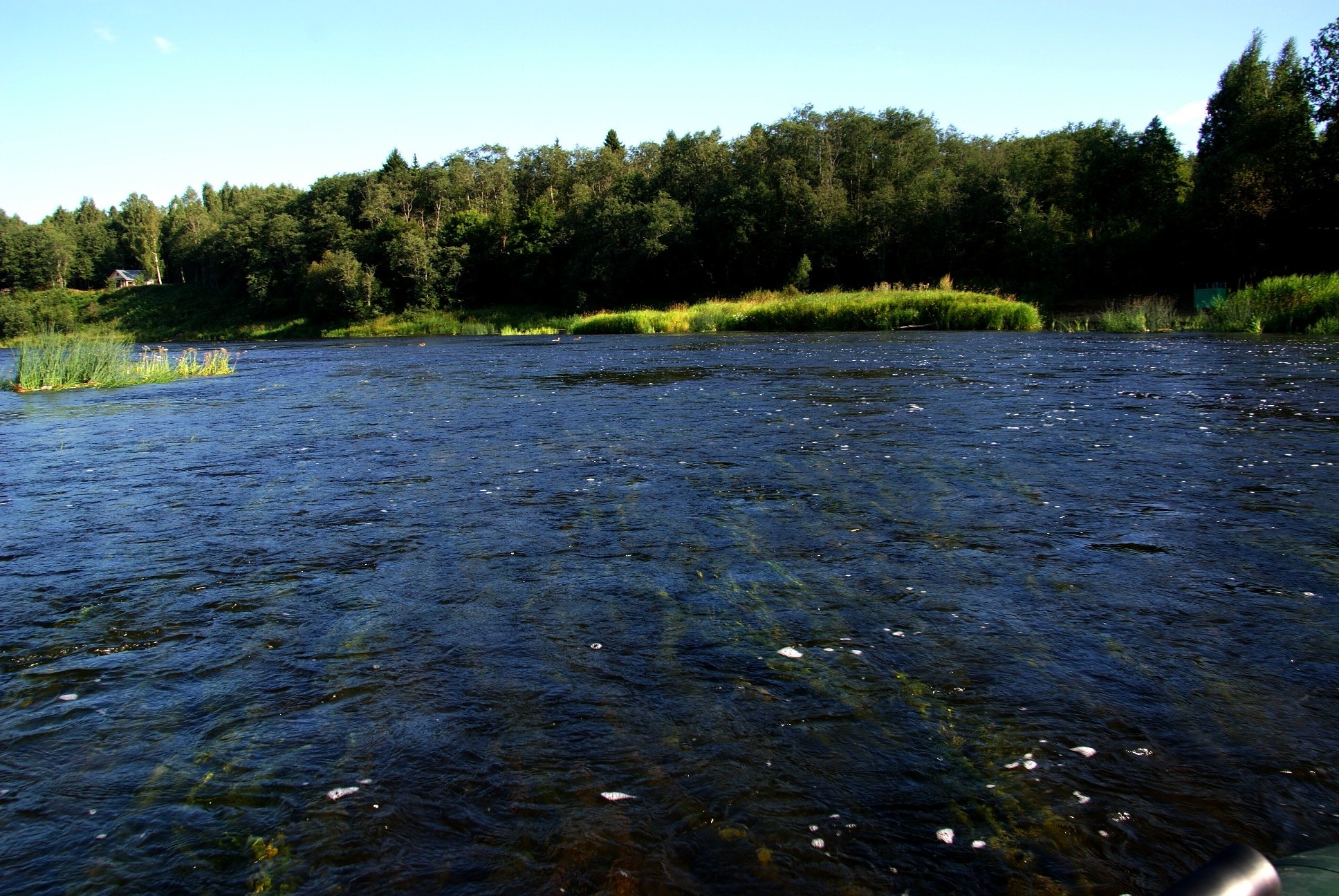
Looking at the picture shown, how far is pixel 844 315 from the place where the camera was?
163 ft

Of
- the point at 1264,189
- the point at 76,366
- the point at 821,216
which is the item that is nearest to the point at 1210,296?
the point at 1264,189

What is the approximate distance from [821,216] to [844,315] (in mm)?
29105

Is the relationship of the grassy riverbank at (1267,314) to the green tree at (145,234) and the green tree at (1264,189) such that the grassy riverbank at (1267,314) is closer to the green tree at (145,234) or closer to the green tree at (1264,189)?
the green tree at (1264,189)

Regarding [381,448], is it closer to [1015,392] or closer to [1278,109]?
[1015,392]

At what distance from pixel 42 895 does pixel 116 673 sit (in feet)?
7.50

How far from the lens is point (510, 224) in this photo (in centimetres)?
9312

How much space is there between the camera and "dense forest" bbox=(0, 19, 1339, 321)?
177 ft

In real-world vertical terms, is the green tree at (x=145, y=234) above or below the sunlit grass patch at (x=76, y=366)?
above

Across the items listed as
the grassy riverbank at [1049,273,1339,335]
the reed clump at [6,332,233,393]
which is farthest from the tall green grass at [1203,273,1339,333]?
the reed clump at [6,332,233,393]

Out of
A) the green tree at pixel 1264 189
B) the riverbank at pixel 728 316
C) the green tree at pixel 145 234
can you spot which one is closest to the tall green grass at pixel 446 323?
the riverbank at pixel 728 316

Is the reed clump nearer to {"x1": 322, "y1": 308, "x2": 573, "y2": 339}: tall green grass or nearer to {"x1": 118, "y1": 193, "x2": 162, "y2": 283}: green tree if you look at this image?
{"x1": 322, "y1": 308, "x2": 573, "y2": 339}: tall green grass

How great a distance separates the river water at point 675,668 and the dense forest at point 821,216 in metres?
52.5

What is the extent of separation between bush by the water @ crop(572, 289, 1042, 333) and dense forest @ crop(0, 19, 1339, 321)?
53.1ft

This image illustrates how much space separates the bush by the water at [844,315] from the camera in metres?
45.2
